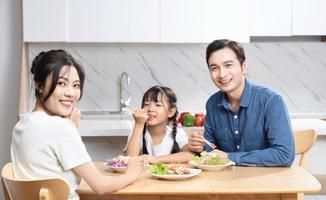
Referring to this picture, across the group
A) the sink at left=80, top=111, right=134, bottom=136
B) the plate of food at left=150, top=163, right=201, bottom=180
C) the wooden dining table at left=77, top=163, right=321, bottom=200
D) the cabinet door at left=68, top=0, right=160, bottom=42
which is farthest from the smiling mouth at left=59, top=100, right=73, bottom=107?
the cabinet door at left=68, top=0, right=160, bottom=42

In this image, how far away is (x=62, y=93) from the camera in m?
1.80

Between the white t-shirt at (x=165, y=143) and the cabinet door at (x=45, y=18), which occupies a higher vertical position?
the cabinet door at (x=45, y=18)

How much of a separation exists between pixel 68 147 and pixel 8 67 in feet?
7.72

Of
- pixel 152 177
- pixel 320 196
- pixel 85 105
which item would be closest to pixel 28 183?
pixel 152 177

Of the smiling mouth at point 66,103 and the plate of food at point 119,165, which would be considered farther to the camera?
the plate of food at point 119,165

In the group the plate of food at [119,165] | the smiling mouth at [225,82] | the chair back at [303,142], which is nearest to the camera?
the plate of food at [119,165]

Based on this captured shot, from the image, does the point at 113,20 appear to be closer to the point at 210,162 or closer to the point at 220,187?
the point at 210,162

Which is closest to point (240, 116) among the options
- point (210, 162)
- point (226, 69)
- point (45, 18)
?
point (226, 69)

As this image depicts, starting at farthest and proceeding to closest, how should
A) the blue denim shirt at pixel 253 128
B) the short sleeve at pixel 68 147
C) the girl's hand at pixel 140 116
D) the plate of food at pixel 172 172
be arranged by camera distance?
the girl's hand at pixel 140 116 → the blue denim shirt at pixel 253 128 → the plate of food at pixel 172 172 → the short sleeve at pixel 68 147

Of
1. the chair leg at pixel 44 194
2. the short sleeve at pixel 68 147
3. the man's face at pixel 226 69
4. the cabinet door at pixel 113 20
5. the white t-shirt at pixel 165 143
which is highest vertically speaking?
the cabinet door at pixel 113 20

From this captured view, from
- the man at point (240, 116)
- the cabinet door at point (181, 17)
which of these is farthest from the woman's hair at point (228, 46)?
the cabinet door at point (181, 17)

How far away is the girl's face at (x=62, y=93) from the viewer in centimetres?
179

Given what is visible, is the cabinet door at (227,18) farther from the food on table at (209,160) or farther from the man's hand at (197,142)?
the food on table at (209,160)

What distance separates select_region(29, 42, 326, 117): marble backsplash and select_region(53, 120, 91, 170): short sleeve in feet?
7.06
